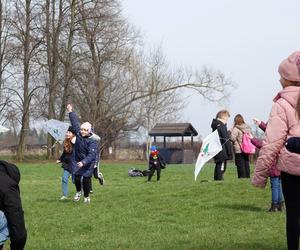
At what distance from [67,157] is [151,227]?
20.2 ft

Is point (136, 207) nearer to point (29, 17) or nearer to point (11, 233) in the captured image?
point (11, 233)

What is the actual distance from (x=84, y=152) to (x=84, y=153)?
0.03 m

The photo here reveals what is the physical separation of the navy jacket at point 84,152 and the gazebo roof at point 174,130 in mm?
35291

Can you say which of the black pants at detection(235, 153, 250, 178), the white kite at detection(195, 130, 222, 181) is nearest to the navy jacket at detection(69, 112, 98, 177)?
the white kite at detection(195, 130, 222, 181)

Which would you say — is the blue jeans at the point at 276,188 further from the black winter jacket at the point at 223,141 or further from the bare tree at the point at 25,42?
the bare tree at the point at 25,42

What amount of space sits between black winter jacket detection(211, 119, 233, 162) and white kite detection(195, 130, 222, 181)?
0.38 m

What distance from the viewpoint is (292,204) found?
232 inches

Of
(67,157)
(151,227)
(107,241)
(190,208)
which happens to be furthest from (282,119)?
(67,157)

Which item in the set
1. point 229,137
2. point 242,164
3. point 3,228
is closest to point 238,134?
point 229,137

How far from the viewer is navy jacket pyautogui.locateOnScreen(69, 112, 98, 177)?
502 inches

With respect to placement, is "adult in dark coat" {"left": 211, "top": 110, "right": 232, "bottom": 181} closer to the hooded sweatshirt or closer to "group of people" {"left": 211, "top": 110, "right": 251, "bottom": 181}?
"group of people" {"left": 211, "top": 110, "right": 251, "bottom": 181}

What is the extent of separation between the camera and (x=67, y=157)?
14.9 m

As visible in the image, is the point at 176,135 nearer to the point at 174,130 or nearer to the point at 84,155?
the point at 174,130

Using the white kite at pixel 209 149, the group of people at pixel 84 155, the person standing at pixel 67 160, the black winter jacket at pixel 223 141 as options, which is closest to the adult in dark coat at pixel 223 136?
the black winter jacket at pixel 223 141
